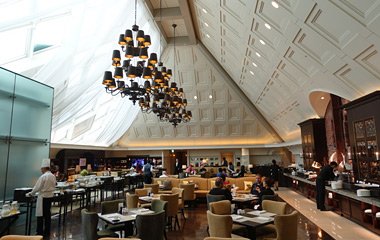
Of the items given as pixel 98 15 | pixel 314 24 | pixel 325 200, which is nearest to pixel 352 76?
pixel 314 24

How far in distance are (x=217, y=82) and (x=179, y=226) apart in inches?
399

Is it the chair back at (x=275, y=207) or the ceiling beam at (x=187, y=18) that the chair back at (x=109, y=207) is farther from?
the ceiling beam at (x=187, y=18)

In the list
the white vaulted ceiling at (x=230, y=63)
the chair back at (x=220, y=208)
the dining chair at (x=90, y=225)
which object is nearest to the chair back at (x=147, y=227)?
the dining chair at (x=90, y=225)

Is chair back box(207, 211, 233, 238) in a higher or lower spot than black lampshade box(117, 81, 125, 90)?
lower

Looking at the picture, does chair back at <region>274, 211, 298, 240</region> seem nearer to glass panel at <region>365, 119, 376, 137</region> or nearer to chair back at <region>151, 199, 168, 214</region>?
chair back at <region>151, 199, 168, 214</region>

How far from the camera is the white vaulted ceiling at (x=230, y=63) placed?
4.88 m

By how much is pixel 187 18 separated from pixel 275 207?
8406 mm

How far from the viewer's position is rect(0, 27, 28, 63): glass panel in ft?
20.3

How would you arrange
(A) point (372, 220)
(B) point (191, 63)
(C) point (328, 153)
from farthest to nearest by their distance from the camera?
(B) point (191, 63) < (C) point (328, 153) < (A) point (372, 220)

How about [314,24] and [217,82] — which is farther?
[217,82]

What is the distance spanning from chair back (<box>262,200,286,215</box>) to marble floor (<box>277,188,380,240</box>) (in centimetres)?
160

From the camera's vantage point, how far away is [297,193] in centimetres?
1223

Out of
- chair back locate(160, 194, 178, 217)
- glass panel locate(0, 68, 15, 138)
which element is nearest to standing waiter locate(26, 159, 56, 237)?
glass panel locate(0, 68, 15, 138)

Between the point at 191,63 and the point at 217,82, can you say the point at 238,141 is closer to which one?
the point at 217,82
